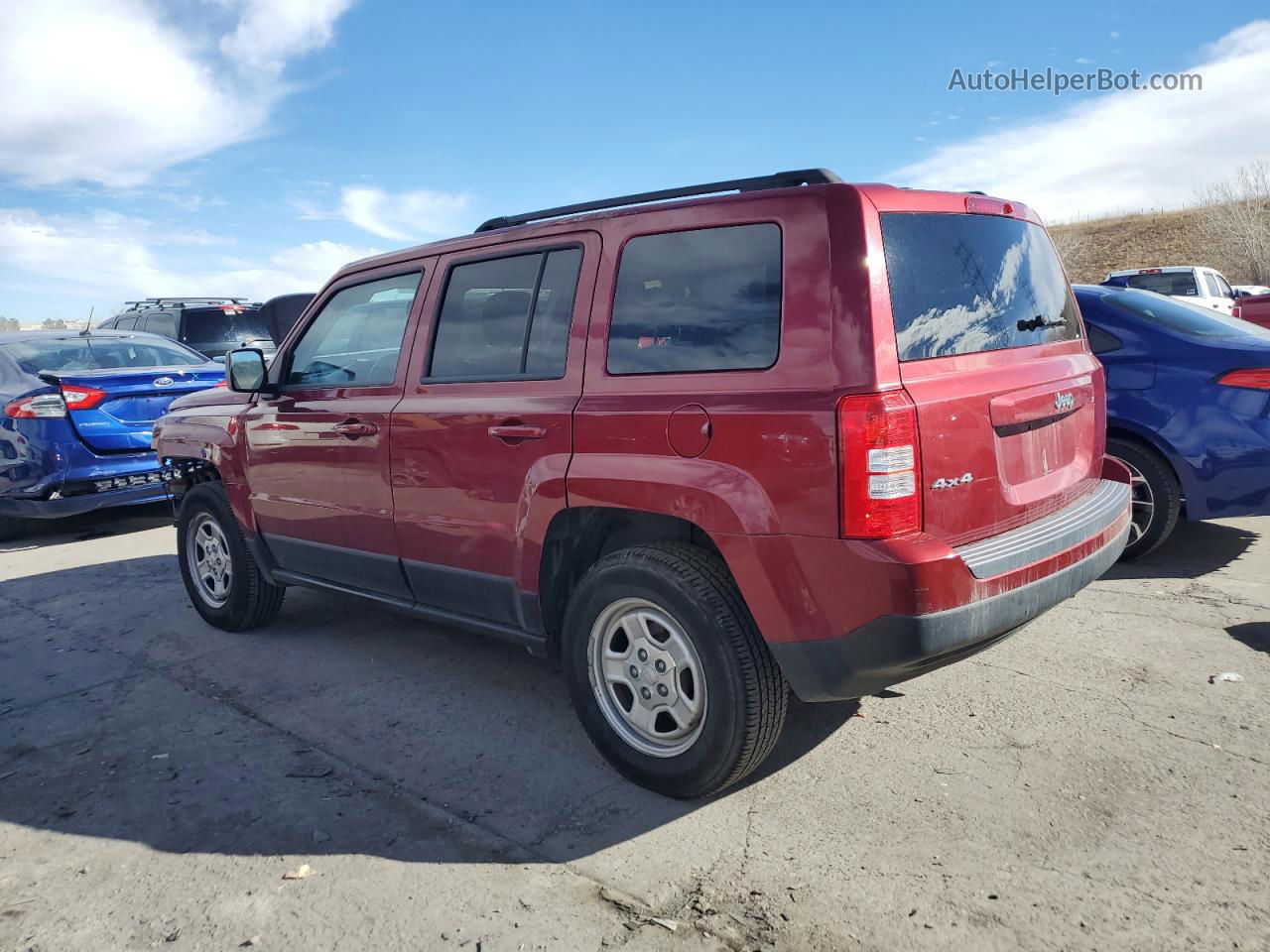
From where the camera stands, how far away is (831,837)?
285 cm

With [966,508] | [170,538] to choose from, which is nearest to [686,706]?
[966,508]

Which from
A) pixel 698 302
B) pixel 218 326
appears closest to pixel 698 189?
pixel 698 302

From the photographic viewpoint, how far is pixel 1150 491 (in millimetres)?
5285

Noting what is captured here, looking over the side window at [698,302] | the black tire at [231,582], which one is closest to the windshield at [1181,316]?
the side window at [698,302]

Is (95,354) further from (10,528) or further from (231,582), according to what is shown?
(231,582)

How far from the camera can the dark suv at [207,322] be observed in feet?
41.5

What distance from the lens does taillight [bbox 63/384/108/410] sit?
7.75 meters

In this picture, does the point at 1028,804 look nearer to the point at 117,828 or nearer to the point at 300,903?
the point at 300,903

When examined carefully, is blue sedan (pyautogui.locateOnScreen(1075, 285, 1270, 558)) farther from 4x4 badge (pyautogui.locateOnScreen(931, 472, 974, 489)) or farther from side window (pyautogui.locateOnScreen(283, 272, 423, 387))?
side window (pyautogui.locateOnScreen(283, 272, 423, 387))

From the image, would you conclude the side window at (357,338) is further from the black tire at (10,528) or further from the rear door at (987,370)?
the black tire at (10,528)

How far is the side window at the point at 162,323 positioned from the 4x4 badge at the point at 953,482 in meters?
12.2

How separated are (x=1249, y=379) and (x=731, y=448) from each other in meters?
3.67

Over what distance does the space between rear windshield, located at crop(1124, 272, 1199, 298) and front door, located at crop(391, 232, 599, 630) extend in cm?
1679

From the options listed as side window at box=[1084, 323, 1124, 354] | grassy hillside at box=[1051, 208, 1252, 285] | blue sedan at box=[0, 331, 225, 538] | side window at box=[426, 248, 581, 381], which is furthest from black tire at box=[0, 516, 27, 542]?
grassy hillside at box=[1051, 208, 1252, 285]
